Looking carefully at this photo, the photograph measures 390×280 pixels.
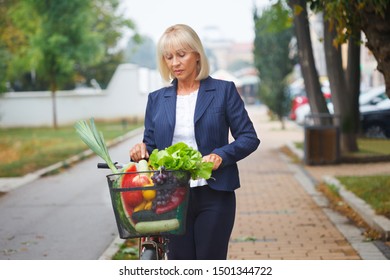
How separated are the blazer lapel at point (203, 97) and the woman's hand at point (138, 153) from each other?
1.02ft

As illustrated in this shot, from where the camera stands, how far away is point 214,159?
3.82 metres

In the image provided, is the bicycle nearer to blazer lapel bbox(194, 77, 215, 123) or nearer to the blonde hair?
blazer lapel bbox(194, 77, 215, 123)

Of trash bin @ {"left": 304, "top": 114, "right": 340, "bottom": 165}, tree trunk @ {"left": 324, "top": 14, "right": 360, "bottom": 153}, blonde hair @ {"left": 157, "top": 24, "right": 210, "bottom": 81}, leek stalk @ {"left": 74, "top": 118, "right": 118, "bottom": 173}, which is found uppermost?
blonde hair @ {"left": 157, "top": 24, "right": 210, "bottom": 81}

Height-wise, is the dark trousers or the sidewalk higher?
the dark trousers

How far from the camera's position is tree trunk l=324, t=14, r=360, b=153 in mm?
16547

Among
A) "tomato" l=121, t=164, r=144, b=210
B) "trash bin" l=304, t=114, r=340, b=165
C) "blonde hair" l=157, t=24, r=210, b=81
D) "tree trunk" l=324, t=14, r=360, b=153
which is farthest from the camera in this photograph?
"tree trunk" l=324, t=14, r=360, b=153

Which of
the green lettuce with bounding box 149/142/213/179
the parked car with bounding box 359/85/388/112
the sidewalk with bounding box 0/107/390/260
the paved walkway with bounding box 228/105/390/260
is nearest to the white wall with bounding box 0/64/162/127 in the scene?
the parked car with bounding box 359/85/388/112

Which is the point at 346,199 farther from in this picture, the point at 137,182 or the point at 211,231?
the point at 137,182

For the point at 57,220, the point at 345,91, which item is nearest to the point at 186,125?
the point at 57,220

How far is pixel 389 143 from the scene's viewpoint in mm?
20766

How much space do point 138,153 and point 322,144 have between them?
12.3 meters

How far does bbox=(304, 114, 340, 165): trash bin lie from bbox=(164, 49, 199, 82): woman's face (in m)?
12.1

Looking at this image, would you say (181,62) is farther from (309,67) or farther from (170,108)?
(309,67)

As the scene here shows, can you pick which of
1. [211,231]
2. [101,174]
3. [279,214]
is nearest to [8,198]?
[101,174]
